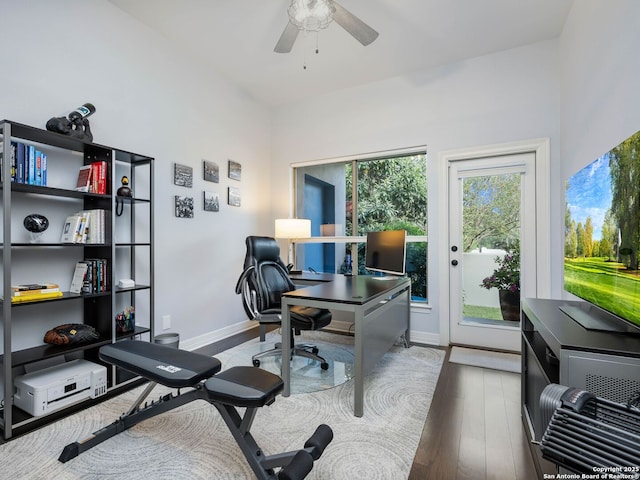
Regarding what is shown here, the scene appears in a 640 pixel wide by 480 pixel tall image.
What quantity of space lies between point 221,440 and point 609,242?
2.12 meters

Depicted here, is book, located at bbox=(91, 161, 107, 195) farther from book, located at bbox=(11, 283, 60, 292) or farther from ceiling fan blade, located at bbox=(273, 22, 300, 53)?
ceiling fan blade, located at bbox=(273, 22, 300, 53)

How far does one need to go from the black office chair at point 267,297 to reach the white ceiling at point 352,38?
1.85m

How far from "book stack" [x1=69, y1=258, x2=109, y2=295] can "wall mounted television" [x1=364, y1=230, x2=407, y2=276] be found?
7.47ft

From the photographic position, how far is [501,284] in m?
3.15

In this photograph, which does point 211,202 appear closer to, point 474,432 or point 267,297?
point 267,297

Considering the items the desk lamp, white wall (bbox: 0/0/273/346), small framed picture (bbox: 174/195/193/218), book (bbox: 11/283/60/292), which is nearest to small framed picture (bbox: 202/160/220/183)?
white wall (bbox: 0/0/273/346)

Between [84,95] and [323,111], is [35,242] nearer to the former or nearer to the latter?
[84,95]

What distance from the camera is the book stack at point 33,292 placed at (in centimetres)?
179

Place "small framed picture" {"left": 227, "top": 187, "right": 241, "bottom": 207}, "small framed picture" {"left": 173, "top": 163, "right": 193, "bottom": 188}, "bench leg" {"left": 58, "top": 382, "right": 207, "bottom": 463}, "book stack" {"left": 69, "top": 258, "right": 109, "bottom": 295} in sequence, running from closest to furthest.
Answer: "bench leg" {"left": 58, "top": 382, "right": 207, "bottom": 463} < "book stack" {"left": 69, "top": 258, "right": 109, "bottom": 295} < "small framed picture" {"left": 173, "top": 163, "right": 193, "bottom": 188} < "small framed picture" {"left": 227, "top": 187, "right": 241, "bottom": 207}

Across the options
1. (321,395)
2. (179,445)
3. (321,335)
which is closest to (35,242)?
(179,445)

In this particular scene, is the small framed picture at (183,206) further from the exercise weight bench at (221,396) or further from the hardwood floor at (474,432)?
the hardwood floor at (474,432)

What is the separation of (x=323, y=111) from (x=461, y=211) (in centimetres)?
207

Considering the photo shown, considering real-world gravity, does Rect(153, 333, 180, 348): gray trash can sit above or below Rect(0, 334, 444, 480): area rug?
above

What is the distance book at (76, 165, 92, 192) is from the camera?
2.20 metres
